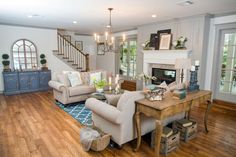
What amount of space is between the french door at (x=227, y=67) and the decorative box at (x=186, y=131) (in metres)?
2.40

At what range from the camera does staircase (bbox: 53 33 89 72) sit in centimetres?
747

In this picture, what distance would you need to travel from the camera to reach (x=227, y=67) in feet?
15.4

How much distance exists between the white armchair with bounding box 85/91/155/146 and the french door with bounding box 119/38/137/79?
4993 mm

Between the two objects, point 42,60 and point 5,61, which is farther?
point 42,60

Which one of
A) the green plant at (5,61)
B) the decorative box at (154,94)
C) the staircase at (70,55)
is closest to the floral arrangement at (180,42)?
the decorative box at (154,94)

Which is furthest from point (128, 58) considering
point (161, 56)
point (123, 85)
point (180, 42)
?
point (180, 42)

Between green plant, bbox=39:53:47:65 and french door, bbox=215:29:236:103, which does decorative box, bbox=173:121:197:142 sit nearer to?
french door, bbox=215:29:236:103

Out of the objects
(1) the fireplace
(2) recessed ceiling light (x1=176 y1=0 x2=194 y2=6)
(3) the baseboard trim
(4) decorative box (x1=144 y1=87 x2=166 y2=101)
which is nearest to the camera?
(4) decorative box (x1=144 y1=87 x2=166 y2=101)

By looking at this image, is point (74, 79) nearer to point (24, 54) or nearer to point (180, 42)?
point (24, 54)

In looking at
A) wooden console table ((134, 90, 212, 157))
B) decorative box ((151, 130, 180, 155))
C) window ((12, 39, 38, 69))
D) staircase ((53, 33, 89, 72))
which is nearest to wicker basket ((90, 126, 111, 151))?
wooden console table ((134, 90, 212, 157))

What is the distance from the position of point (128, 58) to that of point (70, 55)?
9.29 feet

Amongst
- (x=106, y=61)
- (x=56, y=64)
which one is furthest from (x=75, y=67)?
(x=106, y=61)

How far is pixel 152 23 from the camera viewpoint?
5.86 meters

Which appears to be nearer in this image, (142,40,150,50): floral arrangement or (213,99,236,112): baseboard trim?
(213,99,236,112): baseboard trim
